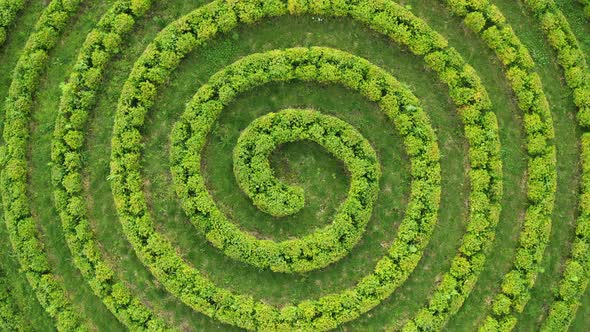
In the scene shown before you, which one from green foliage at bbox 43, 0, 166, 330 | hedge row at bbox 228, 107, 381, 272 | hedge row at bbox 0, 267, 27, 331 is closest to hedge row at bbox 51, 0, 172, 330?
green foliage at bbox 43, 0, 166, 330

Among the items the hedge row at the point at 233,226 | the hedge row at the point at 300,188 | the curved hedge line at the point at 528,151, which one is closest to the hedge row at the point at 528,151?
the curved hedge line at the point at 528,151

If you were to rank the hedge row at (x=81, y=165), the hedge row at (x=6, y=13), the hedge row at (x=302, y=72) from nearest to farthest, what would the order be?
the hedge row at (x=302, y=72) < the hedge row at (x=81, y=165) < the hedge row at (x=6, y=13)

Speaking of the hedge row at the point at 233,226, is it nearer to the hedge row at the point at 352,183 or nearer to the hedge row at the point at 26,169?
the hedge row at the point at 352,183

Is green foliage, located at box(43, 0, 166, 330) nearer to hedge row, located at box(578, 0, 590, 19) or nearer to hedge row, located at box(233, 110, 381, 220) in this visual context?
hedge row, located at box(233, 110, 381, 220)

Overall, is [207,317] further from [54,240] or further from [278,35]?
[278,35]

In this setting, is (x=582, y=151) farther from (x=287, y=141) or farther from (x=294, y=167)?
(x=287, y=141)

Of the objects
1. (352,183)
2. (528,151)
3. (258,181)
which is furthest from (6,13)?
(528,151)
